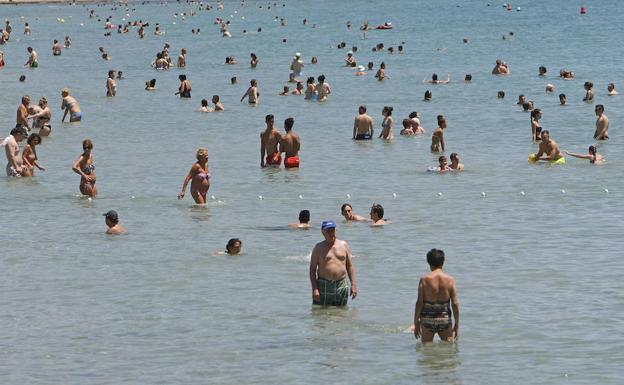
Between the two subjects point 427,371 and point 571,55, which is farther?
point 571,55

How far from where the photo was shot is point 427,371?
52.4ft

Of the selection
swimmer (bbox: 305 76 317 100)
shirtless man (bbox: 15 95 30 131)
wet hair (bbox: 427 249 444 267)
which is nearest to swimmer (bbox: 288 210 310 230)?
wet hair (bbox: 427 249 444 267)

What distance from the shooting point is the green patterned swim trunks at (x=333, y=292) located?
18078 millimetres

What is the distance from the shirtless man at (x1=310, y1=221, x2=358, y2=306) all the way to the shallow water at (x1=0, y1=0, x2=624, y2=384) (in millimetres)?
521

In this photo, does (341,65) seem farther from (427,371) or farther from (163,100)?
(427,371)

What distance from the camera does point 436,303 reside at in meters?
15.3

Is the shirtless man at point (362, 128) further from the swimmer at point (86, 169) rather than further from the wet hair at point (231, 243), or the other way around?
the wet hair at point (231, 243)

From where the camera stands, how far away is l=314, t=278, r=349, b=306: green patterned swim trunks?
59.3 ft

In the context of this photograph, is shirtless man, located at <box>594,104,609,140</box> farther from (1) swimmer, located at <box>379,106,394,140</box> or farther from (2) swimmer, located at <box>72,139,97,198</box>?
(2) swimmer, located at <box>72,139,97,198</box>

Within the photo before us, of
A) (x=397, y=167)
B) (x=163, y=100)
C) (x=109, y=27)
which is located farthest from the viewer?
(x=109, y=27)

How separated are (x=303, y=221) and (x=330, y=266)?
7.06 m

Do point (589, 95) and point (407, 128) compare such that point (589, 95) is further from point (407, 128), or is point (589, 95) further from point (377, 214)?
point (377, 214)

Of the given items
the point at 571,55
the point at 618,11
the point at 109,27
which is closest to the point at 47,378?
the point at 571,55

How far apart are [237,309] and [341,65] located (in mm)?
49781
